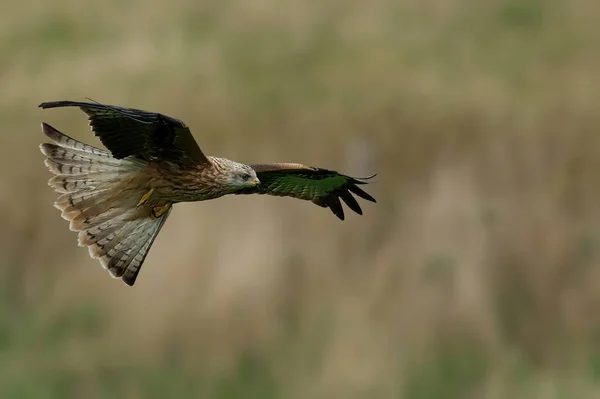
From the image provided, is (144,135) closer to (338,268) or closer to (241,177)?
(241,177)

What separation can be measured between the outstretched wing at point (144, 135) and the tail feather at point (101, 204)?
0.17 meters

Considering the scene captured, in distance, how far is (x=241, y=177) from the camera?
576 cm

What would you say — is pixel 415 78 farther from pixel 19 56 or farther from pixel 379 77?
pixel 19 56

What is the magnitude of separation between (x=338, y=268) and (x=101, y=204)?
3861 millimetres

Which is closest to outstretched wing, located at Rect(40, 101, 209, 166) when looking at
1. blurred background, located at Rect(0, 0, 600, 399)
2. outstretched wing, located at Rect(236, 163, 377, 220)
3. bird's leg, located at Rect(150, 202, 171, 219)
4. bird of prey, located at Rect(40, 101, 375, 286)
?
bird of prey, located at Rect(40, 101, 375, 286)

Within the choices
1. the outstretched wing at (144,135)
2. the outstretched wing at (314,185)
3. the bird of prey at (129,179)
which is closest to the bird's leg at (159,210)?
the bird of prey at (129,179)

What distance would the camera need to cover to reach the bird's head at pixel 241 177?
5727 millimetres

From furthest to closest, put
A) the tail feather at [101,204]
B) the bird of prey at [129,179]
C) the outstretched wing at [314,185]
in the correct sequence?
the outstretched wing at [314,185] → the tail feather at [101,204] → the bird of prey at [129,179]

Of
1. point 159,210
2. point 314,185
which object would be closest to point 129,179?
point 159,210

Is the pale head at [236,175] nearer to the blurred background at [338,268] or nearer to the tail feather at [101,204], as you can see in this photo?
the tail feather at [101,204]

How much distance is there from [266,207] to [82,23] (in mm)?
7312

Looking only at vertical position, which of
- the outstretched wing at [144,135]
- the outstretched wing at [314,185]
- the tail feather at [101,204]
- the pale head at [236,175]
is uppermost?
the outstretched wing at [314,185]

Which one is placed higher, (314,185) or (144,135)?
(314,185)

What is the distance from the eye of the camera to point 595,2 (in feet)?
54.4
